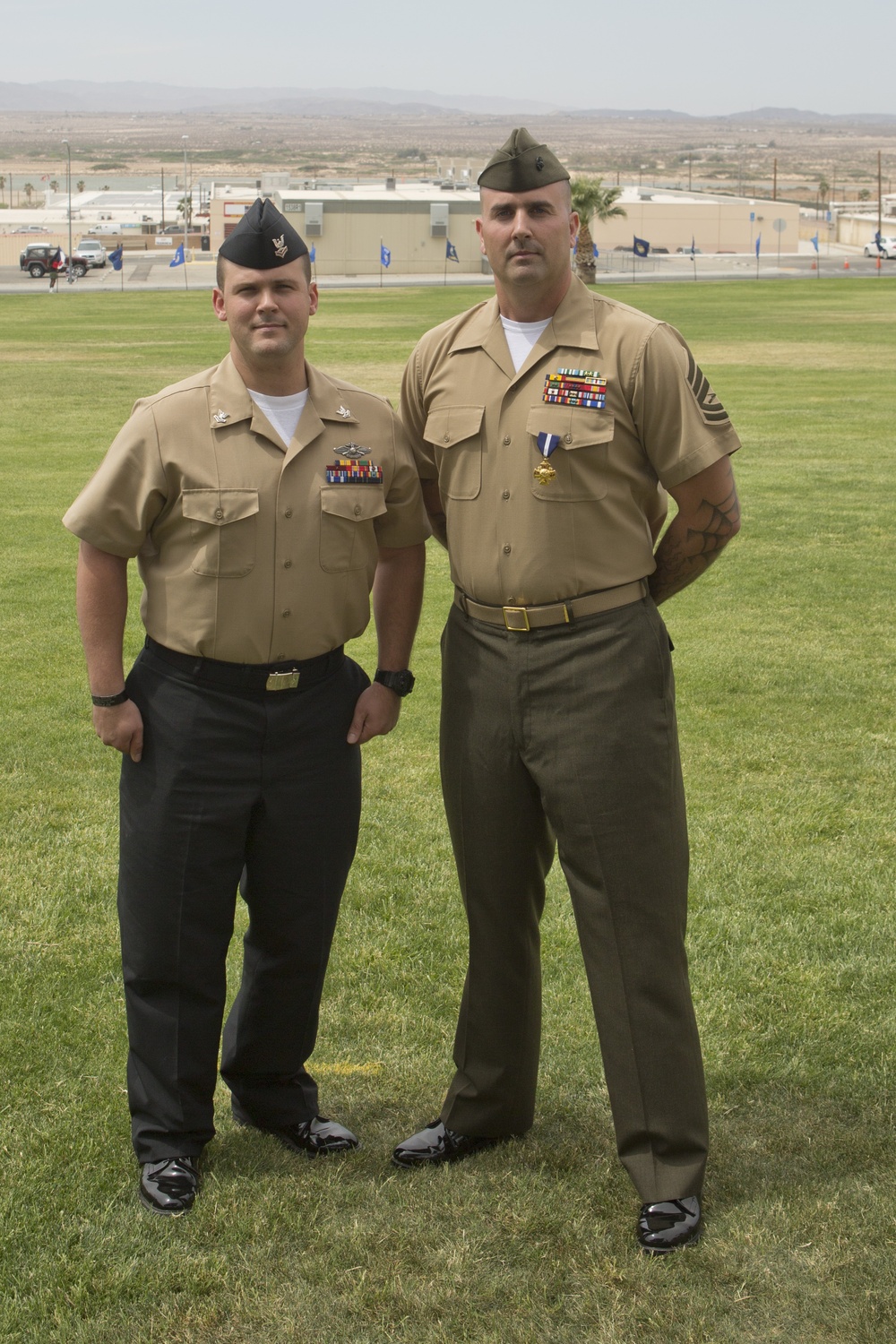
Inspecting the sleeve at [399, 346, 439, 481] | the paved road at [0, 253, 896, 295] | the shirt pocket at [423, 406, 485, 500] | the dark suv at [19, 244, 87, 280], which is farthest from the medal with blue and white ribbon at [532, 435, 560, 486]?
the dark suv at [19, 244, 87, 280]

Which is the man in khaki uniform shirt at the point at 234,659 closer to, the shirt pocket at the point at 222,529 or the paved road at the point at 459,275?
the shirt pocket at the point at 222,529

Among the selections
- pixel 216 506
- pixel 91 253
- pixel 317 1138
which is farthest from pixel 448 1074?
pixel 91 253

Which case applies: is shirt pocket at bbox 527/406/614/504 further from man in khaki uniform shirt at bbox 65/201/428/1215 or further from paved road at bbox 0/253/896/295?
paved road at bbox 0/253/896/295

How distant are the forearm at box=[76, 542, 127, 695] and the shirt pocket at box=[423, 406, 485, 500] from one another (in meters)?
0.78

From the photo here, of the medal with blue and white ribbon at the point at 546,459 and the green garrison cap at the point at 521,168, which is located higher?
the green garrison cap at the point at 521,168

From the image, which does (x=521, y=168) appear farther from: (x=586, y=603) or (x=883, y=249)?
(x=883, y=249)

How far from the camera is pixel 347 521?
323cm

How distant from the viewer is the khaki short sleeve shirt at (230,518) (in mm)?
3115

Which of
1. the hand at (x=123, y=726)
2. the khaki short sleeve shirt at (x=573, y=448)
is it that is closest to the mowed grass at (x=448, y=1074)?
the hand at (x=123, y=726)

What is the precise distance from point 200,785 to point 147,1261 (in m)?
1.03

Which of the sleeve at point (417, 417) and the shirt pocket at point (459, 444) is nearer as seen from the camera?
the shirt pocket at point (459, 444)

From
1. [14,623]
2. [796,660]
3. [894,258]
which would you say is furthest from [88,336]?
[894,258]

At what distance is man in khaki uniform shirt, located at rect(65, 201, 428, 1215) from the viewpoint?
3.12 meters

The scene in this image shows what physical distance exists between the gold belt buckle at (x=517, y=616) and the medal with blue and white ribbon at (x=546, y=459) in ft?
0.93
